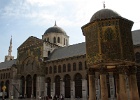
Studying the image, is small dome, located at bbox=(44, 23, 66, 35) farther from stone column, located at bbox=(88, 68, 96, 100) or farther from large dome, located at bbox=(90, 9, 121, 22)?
stone column, located at bbox=(88, 68, 96, 100)

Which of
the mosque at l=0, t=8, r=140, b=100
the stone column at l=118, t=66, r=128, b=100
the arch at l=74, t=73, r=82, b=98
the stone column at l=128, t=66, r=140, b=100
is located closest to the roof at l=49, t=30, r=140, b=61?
the mosque at l=0, t=8, r=140, b=100

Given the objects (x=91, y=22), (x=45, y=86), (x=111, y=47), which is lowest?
(x=45, y=86)

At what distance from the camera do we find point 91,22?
15.0m

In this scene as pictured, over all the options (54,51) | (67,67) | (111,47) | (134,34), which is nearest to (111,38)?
(111,47)

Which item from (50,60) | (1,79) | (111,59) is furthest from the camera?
(1,79)

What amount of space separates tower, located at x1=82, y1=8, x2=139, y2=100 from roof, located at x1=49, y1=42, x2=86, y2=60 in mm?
20546

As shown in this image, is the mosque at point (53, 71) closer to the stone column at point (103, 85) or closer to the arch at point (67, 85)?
the arch at point (67, 85)

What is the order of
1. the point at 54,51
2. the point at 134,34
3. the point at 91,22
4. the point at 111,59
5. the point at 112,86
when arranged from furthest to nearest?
the point at 54,51
the point at 134,34
the point at 112,86
the point at 91,22
the point at 111,59

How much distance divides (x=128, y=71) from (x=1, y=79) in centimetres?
4452

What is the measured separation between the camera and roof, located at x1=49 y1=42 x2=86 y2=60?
3714 cm

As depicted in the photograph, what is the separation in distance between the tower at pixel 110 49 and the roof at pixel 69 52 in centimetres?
2055

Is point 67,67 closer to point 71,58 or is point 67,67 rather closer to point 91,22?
point 71,58

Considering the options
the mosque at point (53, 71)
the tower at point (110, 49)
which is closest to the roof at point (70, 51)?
the mosque at point (53, 71)

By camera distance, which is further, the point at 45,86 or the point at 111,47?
the point at 45,86
